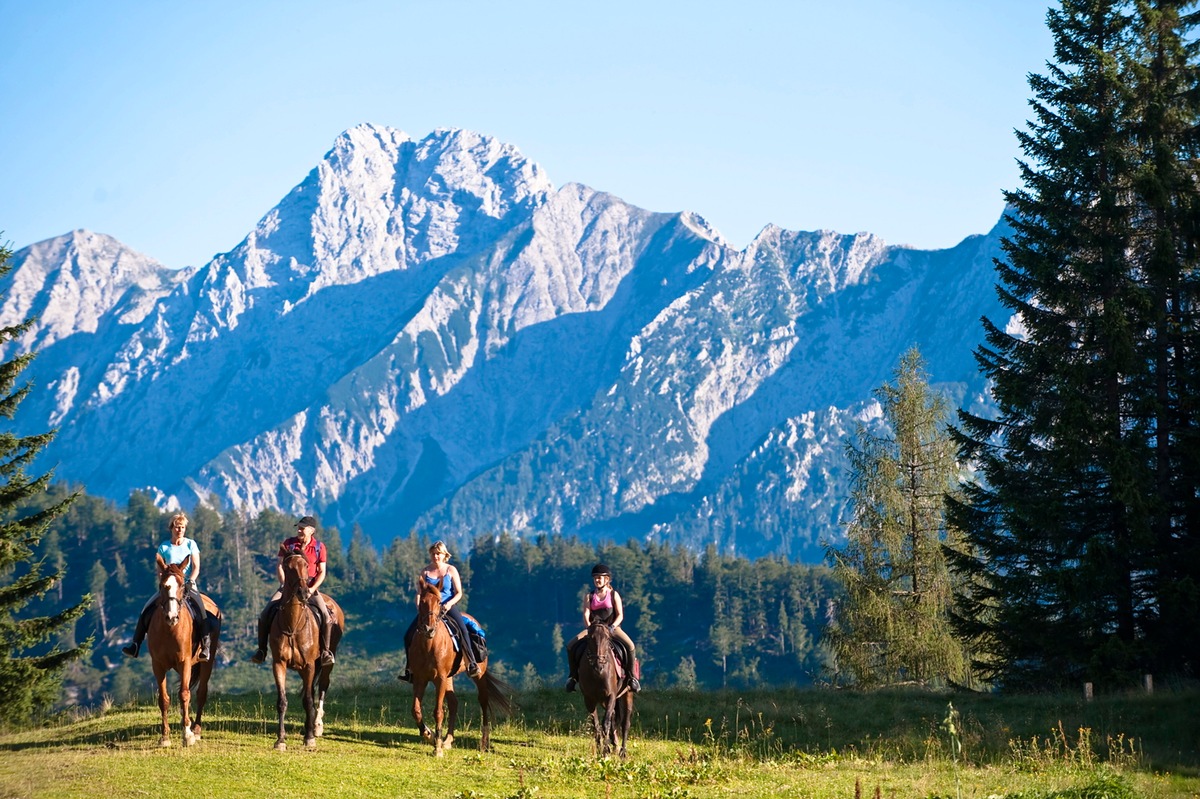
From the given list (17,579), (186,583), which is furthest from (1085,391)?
(17,579)

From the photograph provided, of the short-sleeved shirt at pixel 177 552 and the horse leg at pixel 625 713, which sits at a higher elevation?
the short-sleeved shirt at pixel 177 552

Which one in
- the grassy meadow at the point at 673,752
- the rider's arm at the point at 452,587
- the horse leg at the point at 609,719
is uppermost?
the rider's arm at the point at 452,587

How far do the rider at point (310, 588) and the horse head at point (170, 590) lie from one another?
155 cm

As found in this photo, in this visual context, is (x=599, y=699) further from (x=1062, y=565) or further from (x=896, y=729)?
(x=1062, y=565)

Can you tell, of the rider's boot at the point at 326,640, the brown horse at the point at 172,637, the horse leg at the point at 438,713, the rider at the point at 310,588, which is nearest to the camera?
the horse leg at the point at 438,713

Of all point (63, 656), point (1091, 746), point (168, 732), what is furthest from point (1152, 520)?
point (63, 656)

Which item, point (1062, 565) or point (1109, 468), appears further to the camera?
point (1062, 565)

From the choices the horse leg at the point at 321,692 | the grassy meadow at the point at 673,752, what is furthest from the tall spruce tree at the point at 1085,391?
the horse leg at the point at 321,692

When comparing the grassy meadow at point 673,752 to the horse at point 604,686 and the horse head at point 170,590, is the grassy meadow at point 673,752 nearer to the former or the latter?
the horse at point 604,686

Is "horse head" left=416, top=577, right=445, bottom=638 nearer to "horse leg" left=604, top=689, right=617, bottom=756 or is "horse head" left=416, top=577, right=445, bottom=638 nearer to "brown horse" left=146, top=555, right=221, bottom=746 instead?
"horse leg" left=604, top=689, right=617, bottom=756

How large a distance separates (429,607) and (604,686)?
367 cm

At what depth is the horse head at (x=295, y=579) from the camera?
2197 cm

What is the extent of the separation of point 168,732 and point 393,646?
154210mm

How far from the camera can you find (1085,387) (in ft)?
105
